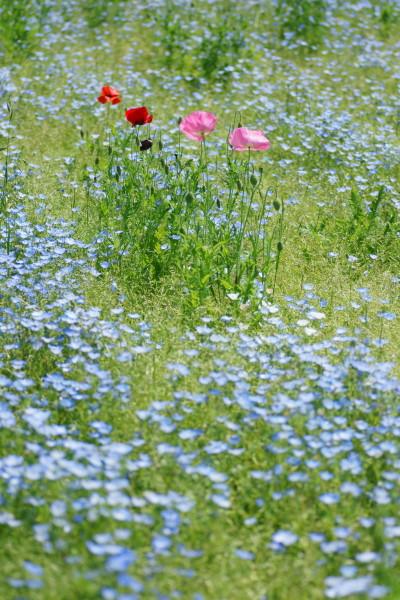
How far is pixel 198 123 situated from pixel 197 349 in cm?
138

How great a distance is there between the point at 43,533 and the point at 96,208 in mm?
2885

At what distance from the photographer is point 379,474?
3.04 metres

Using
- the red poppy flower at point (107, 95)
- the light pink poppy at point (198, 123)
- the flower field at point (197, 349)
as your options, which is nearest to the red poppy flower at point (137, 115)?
the flower field at point (197, 349)

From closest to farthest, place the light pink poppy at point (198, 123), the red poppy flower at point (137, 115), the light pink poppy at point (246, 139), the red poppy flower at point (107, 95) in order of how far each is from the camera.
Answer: the light pink poppy at point (246, 139) < the light pink poppy at point (198, 123) < the red poppy flower at point (137, 115) < the red poppy flower at point (107, 95)

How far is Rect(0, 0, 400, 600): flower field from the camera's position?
2650 mm

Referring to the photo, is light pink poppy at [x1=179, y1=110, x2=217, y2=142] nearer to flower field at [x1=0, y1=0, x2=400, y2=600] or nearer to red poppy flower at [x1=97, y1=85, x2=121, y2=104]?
flower field at [x1=0, y1=0, x2=400, y2=600]

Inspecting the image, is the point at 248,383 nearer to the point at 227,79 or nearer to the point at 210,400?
the point at 210,400

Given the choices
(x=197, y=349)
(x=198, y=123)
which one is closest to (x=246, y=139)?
(x=198, y=123)

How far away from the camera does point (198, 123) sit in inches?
174

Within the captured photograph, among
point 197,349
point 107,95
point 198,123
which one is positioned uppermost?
point 198,123

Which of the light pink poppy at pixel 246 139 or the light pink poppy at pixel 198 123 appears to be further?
the light pink poppy at pixel 198 123

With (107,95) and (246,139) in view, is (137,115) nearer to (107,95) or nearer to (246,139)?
(107,95)

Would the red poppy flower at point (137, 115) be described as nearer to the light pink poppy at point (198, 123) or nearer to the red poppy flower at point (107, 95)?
the light pink poppy at point (198, 123)

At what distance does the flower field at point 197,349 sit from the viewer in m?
2.65
